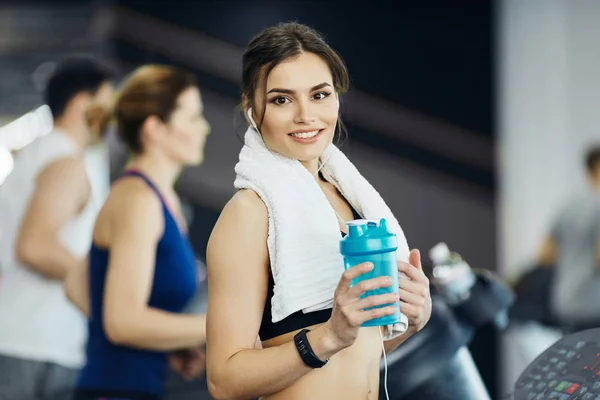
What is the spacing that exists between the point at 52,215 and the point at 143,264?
2.17 ft

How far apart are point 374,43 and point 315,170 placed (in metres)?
4.30

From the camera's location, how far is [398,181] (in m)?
5.36

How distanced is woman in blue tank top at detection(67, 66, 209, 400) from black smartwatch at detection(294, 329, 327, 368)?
0.84 metres

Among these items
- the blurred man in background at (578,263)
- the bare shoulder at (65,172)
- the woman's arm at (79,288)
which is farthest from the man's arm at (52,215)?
the blurred man in background at (578,263)

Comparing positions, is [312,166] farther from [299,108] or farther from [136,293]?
[136,293]

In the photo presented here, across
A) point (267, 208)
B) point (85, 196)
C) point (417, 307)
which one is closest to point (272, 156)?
point (267, 208)

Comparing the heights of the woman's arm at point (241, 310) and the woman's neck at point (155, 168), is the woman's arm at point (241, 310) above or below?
above

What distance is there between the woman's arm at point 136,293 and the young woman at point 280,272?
71cm

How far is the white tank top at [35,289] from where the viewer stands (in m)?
2.33

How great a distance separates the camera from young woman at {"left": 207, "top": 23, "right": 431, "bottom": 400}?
108cm

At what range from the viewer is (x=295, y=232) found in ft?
3.72

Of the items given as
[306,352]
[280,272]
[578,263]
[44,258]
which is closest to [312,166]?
[280,272]

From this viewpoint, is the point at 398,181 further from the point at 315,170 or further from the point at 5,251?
the point at 315,170

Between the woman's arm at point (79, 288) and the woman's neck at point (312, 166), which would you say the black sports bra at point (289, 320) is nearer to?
the woman's neck at point (312, 166)
